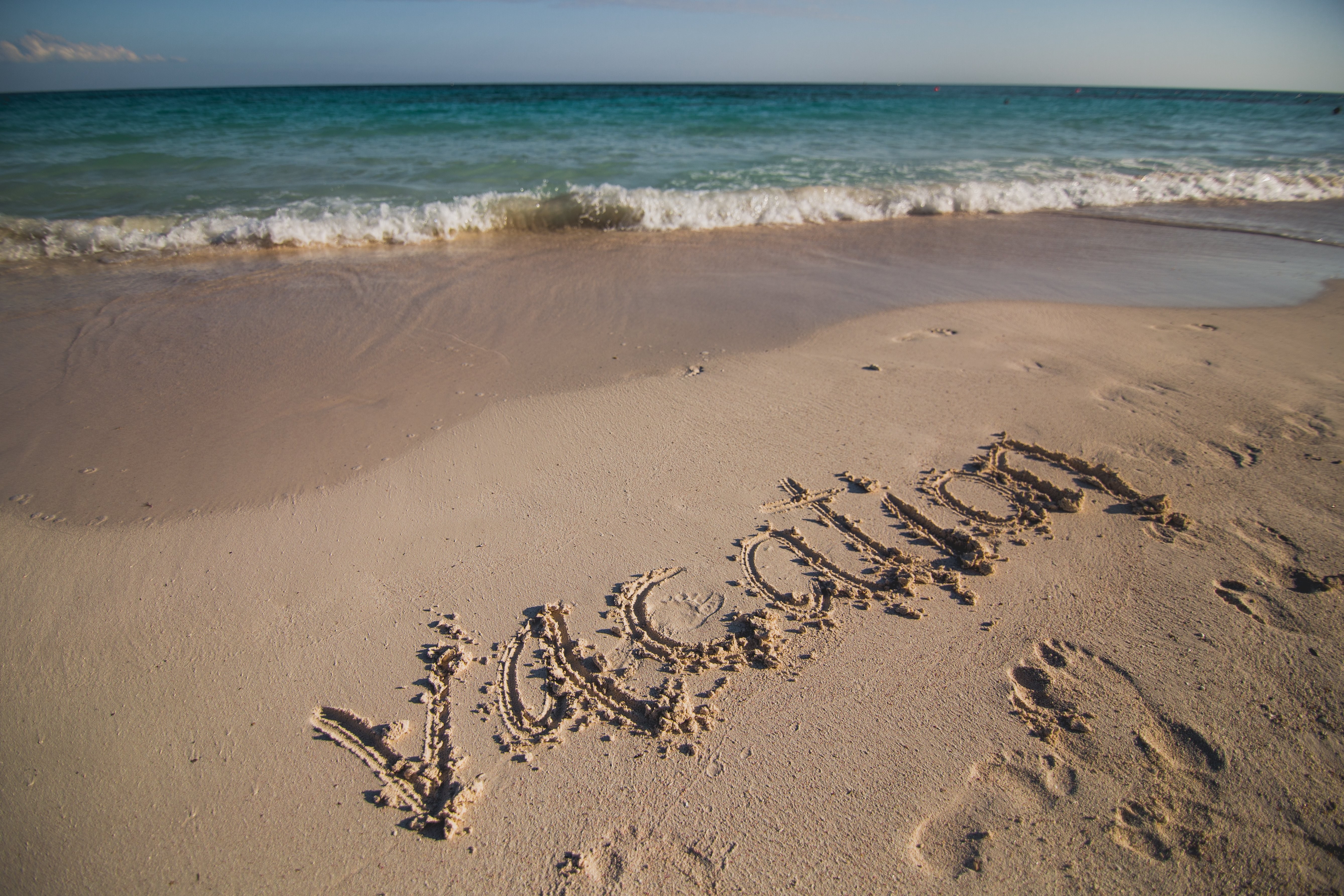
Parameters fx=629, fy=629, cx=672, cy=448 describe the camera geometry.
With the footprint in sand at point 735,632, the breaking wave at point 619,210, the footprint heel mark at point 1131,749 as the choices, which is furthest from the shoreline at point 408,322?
the footprint heel mark at point 1131,749

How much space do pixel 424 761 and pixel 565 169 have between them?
30.0 feet

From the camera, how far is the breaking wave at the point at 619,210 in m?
5.93

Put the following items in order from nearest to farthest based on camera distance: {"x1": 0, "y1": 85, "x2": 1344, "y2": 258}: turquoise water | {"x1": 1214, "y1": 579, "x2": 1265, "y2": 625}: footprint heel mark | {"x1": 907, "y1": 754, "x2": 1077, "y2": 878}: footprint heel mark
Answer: {"x1": 907, "y1": 754, "x2": 1077, "y2": 878}: footprint heel mark < {"x1": 1214, "y1": 579, "x2": 1265, "y2": 625}: footprint heel mark < {"x1": 0, "y1": 85, "x2": 1344, "y2": 258}: turquoise water

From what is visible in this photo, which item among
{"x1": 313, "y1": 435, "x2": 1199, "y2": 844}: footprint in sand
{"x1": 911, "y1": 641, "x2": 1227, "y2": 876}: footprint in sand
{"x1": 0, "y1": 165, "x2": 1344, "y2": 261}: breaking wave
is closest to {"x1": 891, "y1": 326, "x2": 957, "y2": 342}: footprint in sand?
{"x1": 313, "y1": 435, "x2": 1199, "y2": 844}: footprint in sand

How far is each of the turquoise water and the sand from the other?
4.76m

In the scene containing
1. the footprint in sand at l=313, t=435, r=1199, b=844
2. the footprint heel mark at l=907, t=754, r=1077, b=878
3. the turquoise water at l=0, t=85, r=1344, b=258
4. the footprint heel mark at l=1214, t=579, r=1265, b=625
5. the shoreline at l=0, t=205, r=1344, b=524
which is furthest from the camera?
the turquoise water at l=0, t=85, r=1344, b=258

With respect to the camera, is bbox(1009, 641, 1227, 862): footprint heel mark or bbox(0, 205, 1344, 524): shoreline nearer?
bbox(1009, 641, 1227, 862): footprint heel mark

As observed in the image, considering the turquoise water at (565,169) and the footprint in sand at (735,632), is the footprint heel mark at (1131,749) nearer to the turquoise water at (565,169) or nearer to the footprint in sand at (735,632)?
the footprint in sand at (735,632)

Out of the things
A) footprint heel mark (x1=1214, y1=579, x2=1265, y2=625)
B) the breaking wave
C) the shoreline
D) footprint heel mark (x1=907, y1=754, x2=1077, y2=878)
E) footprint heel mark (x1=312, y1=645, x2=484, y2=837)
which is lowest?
footprint heel mark (x1=312, y1=645, x2=484, y2=837)

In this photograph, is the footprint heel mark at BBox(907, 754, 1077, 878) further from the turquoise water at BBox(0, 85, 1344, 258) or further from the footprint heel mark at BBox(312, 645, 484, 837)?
the turquoise water at BBox(0, 85, 1344, 258)

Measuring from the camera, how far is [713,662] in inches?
75.0

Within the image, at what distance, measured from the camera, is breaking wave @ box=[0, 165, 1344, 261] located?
5.93 m

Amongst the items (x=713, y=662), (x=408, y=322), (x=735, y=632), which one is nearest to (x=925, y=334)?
(x=735, y=632)

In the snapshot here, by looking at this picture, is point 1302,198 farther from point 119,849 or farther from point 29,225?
point 29,225
